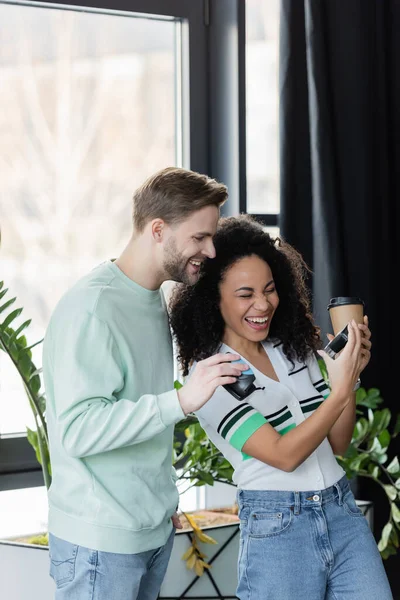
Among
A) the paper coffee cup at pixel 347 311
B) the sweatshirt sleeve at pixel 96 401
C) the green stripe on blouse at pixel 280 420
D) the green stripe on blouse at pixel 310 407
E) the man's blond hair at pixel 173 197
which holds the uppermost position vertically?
the man's blond hair at pixel 173 197

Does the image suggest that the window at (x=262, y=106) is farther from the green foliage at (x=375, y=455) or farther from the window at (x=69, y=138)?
the green foliage at (x=375, y=455)

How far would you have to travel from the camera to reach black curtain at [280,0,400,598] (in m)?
2.48

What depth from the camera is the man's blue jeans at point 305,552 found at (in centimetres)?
152

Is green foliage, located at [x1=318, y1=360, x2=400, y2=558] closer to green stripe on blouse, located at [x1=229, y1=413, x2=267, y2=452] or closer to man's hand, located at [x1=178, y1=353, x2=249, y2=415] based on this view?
green stripe on blouse, located at [x1=229, y1=413, x2=267, y2=452]

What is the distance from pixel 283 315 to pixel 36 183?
1.02 meters

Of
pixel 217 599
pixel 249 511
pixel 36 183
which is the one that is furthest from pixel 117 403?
pixel 36 183

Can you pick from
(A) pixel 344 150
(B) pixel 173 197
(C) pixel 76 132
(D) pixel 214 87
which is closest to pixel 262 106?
(D) pixel 214 87

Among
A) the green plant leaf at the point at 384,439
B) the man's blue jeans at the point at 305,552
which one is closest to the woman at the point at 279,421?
the man's blue jeans at the point at 305,552

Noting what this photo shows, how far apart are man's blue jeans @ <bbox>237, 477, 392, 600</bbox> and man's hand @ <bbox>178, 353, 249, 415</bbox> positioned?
0.99 ft

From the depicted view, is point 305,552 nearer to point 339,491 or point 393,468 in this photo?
point 339,491

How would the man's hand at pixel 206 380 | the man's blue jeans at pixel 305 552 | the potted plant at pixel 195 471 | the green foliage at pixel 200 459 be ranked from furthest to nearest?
the green foliage at pixel 200 459 < the potted plant at pixel 195 471 < the man's blue jeans at pixel 305 552 < the man's hand at pixel 206 380

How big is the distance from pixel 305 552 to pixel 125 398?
0.43 meters

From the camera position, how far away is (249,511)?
5.19ft

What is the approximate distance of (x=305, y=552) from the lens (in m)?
1.53
